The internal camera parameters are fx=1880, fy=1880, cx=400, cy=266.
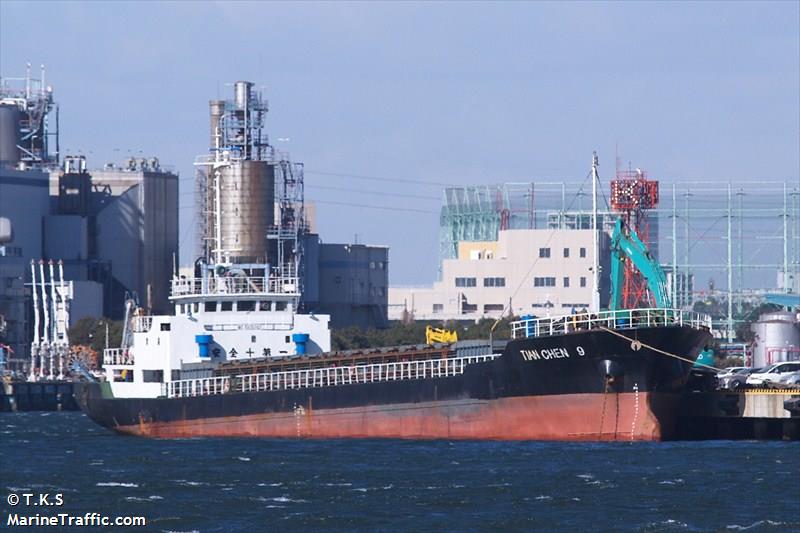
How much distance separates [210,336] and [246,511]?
27591 millimetres

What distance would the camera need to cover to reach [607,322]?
59188mm

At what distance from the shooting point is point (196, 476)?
2044 inches

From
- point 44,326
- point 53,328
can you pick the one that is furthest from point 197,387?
point 44,326

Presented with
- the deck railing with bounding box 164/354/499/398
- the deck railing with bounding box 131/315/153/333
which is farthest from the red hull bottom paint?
the deck railing with bounding box 131/315/153/333

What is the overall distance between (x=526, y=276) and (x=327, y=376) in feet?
248

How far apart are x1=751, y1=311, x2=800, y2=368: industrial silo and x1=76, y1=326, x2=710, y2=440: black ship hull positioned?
30862 millimetres

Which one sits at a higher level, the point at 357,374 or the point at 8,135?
the point at 8,135

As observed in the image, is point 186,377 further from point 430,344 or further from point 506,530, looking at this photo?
point 506,530

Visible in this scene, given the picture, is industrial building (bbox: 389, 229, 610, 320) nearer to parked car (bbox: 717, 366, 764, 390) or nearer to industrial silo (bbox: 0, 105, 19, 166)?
industrial silo (bbox: 0, 105, 19, 166)

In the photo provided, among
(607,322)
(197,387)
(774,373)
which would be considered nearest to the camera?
(607,322)

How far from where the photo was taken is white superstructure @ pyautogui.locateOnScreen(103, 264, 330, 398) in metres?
70.6

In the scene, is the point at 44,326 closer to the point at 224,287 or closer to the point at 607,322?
the point at 224,287

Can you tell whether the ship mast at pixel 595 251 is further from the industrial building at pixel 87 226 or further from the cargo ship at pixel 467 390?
the industrial building at pixel 87 226

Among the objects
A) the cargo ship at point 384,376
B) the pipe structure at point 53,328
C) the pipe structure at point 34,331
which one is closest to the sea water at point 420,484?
the cargo ship at point 384,376
